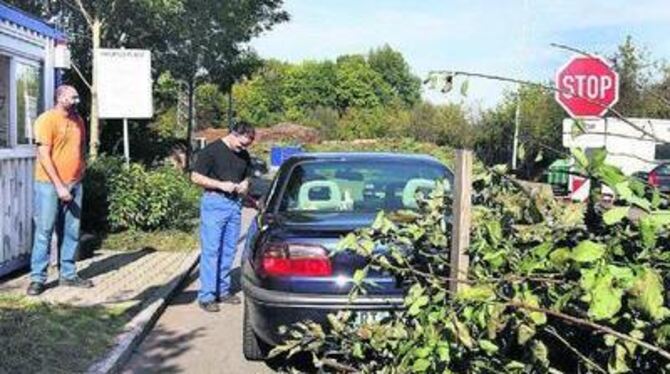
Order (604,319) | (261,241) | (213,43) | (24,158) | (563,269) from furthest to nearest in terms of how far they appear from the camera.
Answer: (213,43), (24,158), (261,241), (563,269), (604,319)

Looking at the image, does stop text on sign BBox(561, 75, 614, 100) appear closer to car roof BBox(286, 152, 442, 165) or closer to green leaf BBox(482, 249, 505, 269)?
car roof BBox(286, 152, 442, 165)

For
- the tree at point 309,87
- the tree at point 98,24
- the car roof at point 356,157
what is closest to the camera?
the car roof at point 356,157

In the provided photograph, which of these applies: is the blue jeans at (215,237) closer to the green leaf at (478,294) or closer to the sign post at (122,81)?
the green leaf at (478,294)

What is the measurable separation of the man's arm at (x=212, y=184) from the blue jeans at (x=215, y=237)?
0.41 ft

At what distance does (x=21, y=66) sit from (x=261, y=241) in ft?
16.7

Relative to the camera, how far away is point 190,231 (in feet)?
49.6

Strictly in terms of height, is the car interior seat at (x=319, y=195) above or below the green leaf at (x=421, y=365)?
above

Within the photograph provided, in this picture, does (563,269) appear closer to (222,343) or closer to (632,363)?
(632,363)

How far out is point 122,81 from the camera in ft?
48.2

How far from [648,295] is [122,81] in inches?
510

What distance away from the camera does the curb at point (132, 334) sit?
6.42 meters

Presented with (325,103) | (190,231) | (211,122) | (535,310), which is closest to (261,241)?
(535,310)

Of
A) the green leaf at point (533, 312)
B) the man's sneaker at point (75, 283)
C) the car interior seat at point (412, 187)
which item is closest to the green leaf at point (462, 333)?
the green leaf at point (533, 312)

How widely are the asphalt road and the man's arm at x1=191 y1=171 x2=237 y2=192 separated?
3.77ft
